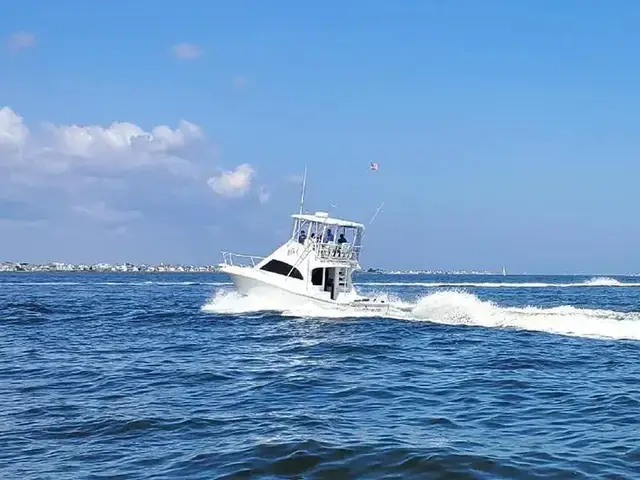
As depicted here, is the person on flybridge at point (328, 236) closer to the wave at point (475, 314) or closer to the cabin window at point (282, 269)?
the cabin window at point (282, 269)

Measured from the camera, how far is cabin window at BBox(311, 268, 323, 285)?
33.8 meters

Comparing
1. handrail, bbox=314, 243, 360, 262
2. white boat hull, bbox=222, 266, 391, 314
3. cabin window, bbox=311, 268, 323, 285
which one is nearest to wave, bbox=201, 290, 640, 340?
white boat hull, bbox=222, 266, 391, 314

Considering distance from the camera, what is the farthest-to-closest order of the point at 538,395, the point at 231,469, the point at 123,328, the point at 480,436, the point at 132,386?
the point at 123,328 → the point at 132,386 → the point at 538,395 → the point at 480,436 → the point at 231,469

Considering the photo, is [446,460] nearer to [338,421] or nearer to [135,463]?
[338,421]

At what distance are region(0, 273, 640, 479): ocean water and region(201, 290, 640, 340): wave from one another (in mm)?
298

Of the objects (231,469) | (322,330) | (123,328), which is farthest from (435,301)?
(231,469)

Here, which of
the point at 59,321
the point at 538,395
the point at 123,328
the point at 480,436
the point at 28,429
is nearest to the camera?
the point at 480,436

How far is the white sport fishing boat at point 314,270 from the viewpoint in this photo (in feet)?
109

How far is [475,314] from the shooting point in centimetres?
3159

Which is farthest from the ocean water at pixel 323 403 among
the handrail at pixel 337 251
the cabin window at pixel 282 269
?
the handrail at pixel 337 251

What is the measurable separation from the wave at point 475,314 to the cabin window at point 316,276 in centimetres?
129

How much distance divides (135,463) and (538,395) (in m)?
8.30

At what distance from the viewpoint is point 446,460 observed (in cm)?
941

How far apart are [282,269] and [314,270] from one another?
62.5 inches
